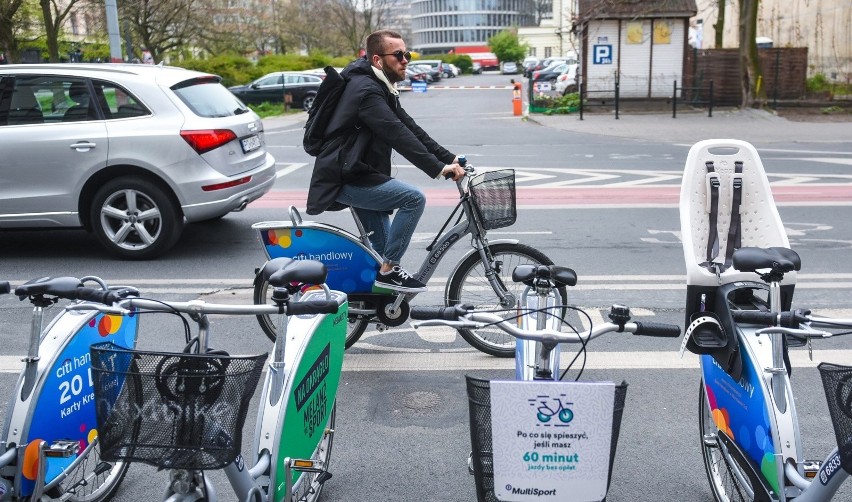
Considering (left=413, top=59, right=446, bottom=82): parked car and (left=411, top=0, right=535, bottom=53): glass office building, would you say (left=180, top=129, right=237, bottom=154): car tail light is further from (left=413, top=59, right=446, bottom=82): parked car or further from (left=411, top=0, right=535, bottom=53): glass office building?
(left=411, top=0, right=535, bottom=53): glass office building

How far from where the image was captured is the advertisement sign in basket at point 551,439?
2482 millimetres

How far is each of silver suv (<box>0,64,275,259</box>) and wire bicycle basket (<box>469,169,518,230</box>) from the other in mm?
3694

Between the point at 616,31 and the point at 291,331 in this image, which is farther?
the point at 616,31

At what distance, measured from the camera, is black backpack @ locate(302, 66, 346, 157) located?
531 centimetres

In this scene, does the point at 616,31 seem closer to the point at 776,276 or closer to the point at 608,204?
the point at 608,204

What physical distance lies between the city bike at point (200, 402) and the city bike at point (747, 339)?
1.49m

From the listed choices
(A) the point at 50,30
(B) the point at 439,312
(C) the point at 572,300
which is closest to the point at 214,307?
(B) the point at 439,312

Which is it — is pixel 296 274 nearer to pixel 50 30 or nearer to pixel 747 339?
pixel 747 339

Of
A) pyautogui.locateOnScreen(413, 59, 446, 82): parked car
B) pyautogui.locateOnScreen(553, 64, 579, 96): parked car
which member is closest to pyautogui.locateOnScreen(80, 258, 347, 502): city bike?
pyautogui.locateOnScreen(553, 64, 579, 96): parked car

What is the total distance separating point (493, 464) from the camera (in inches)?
103

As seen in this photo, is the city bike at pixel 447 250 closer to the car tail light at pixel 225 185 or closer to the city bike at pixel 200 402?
the city bike at pixel 200 402

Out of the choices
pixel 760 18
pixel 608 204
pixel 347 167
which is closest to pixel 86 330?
pixel 347 167

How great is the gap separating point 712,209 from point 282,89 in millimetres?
32466

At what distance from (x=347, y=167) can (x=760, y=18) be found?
122 ft
